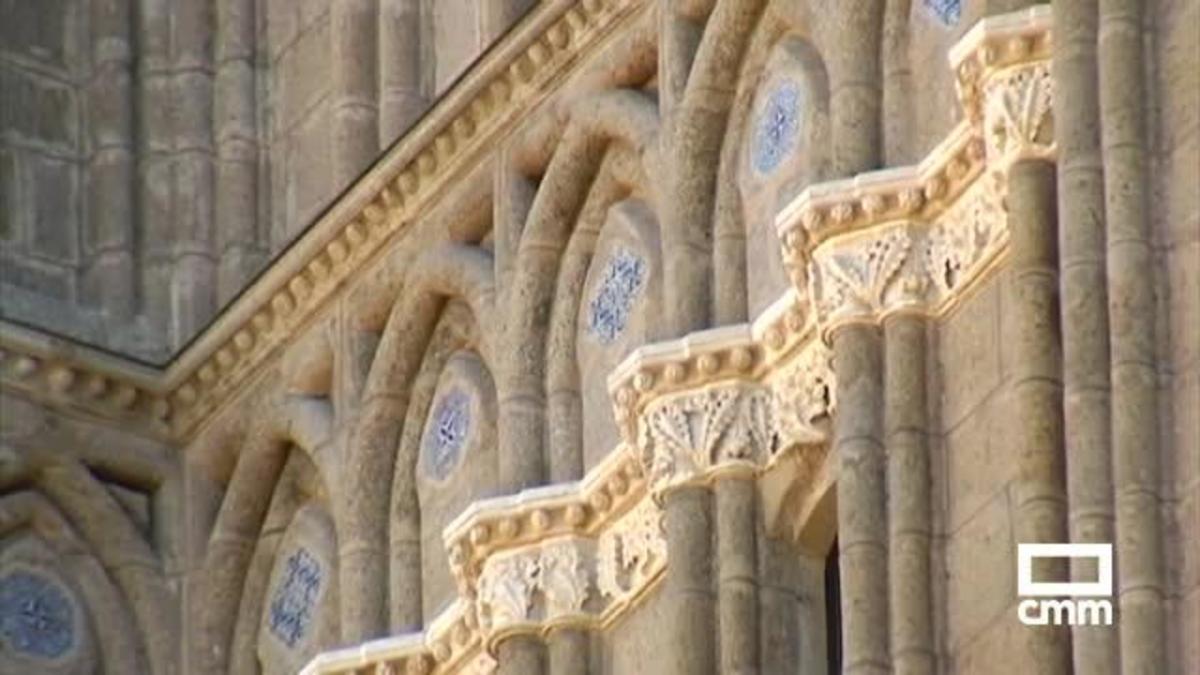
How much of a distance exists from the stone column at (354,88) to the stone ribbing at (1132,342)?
5.48 m

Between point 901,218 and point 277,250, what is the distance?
15.9ft

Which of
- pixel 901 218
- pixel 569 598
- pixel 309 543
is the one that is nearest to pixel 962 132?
pixel 901 218

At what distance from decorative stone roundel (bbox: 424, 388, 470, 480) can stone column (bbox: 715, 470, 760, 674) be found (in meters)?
2.19

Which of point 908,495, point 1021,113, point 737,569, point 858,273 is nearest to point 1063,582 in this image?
point 908,495

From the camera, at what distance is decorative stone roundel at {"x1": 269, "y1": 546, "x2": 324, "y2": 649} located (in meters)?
25.7

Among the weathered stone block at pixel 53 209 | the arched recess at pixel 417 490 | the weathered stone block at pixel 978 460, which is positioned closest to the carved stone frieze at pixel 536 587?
the arched recess at pixel 417 490

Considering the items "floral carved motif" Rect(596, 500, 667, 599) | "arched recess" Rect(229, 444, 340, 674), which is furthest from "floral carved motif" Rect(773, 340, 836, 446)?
"arched recess" Rect(229, 444, 340, 674)

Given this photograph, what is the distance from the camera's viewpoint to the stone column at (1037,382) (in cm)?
2086

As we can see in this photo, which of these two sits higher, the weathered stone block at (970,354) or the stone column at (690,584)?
the weathered stone block at (970,354)

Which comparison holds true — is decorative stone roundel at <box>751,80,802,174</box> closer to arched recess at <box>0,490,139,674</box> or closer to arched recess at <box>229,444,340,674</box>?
arched recess at <box>229,444,340,674</box>

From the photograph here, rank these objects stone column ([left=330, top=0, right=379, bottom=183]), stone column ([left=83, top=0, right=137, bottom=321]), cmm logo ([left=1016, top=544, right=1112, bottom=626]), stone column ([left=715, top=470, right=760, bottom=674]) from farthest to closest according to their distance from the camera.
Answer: stone column ([left=83, top=0, right=137, bottom=321]) < stone column ([left=330, top=0, right=379, bottom=183]) < stone column ([left=715, top=470, right=760, bottom=674]) < cmm logo ([left=1016, top=544, right=1112, bottom=626])

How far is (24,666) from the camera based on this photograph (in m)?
26.3

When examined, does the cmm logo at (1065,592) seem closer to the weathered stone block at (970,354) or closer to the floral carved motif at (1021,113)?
the weathered stone block at (970,354)

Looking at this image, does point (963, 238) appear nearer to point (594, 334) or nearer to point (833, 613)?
point (833, 613)
